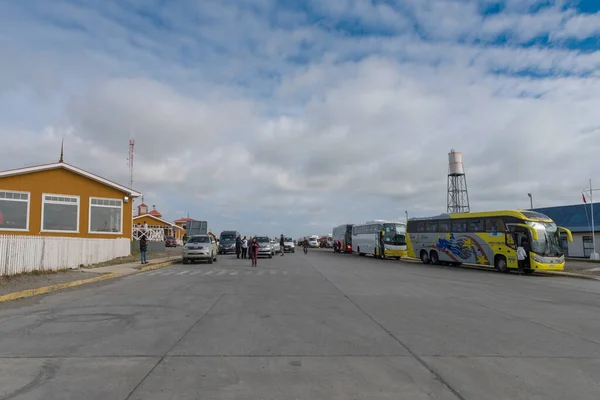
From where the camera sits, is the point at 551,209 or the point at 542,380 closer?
the point at 542,380

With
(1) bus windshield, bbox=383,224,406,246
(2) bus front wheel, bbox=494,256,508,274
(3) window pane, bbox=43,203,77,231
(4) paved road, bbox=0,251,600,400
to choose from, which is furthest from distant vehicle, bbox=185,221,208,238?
(4) paved road, bbox=0,251,600,400

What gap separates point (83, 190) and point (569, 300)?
1133 inches

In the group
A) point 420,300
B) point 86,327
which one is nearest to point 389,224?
point 420,300

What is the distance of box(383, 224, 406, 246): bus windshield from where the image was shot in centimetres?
3944

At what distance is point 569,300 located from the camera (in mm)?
13469

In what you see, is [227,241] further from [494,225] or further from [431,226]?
[494,225]

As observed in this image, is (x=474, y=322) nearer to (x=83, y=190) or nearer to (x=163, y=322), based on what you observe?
(x=163, y=322)

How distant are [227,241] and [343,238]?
17099 millimetres

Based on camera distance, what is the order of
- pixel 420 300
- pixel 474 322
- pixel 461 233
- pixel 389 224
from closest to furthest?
pixel 474 322 < pixel 420 300 < pixel 461 233 < pixel 389 224

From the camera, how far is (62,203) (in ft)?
96.3

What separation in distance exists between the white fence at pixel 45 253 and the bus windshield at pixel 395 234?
24086 millimetres

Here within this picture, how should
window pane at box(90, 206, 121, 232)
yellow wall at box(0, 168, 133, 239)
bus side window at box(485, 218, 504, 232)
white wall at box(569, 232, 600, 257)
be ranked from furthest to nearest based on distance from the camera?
white wall at box(569, 232, 600, 257) → window pane at box(90, 206, 121, 232) → yellow wall at box(0, 168, 133, 239) → bus side window at box(485, 218, 504, 232)

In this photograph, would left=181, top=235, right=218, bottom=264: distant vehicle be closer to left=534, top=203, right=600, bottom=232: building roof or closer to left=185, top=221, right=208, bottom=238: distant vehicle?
left=185, top=221, right=208, bottom=238: distant vehicle

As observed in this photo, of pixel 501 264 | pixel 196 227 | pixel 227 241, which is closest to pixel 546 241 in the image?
pixel 501 264
